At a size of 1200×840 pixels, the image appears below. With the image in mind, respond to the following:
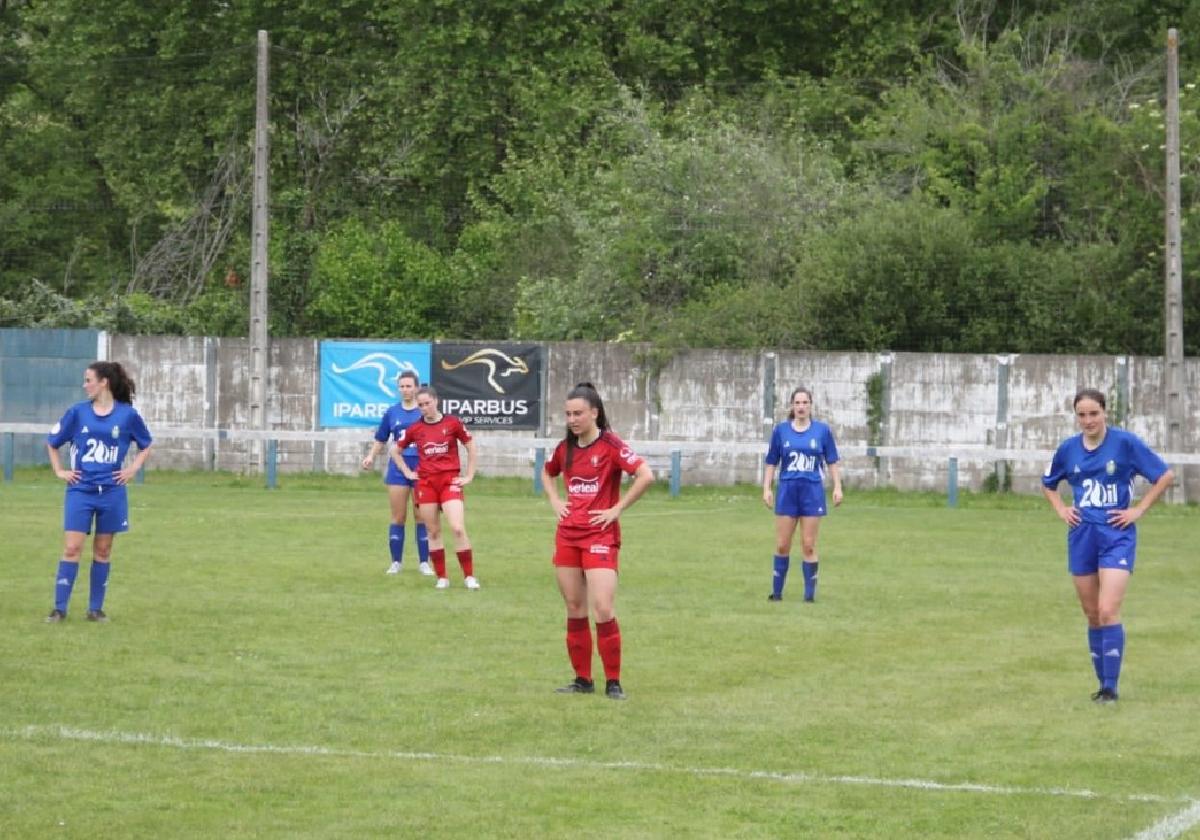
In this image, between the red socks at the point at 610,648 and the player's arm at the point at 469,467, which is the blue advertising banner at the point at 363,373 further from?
the red socks at the point at 610,648

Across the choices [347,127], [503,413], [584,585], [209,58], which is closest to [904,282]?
[503,413]

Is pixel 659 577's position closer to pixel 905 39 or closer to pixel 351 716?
pixel 351 716

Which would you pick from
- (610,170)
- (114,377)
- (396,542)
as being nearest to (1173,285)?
(610,170)

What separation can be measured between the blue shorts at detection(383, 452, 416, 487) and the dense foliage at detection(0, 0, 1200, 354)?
15.6 m

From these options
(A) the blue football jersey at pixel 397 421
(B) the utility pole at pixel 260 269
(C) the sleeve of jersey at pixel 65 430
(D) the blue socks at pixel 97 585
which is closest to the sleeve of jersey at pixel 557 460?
(C) the sleeve of jersey at pixel 65 430

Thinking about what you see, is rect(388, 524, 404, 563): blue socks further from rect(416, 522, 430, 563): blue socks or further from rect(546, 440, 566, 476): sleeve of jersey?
rect(546, 440, 566, 476): sleeve of jersey

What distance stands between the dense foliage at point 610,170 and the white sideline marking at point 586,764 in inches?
1002

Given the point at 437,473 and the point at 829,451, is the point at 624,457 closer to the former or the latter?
the point at 829,451

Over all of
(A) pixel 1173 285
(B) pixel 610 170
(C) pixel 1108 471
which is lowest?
(C) pixel 1108 471

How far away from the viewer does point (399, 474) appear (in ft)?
66.8

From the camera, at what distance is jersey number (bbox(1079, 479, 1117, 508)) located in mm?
12547

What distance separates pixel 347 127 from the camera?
46594mm

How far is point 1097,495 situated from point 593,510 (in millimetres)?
3231

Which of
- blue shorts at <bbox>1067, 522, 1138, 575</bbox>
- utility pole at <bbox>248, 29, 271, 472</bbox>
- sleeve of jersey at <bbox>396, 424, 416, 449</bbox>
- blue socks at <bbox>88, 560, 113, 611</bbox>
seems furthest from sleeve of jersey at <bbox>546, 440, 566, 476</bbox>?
utility pole at <bbox>248, 29, 271, 472</bbox>
